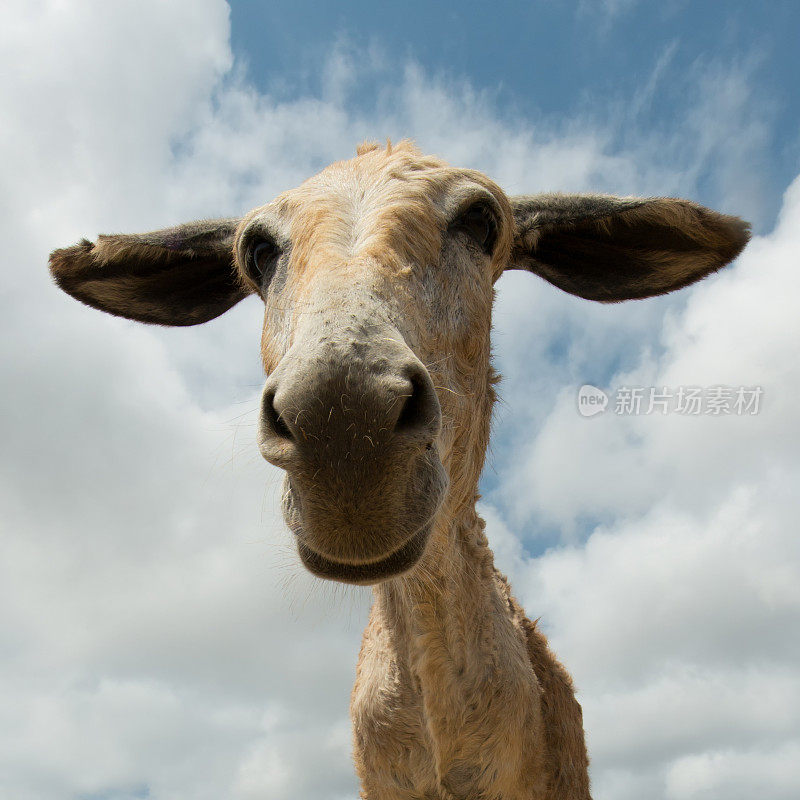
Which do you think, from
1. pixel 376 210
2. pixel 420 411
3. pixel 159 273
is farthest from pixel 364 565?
pixel 159 273

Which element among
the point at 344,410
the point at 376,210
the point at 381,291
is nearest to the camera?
the point at 344,410

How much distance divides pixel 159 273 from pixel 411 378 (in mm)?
3400

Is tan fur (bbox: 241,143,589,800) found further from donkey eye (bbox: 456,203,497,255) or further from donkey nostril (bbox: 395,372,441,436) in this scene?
donkey nostril (bbox: 395,372,441,436)

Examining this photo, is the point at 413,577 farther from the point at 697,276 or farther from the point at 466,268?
the point at 697,276

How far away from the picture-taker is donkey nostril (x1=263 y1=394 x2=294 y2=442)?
2.19 m

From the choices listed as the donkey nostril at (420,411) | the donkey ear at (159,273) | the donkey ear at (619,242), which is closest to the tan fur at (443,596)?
the donkey ear at (619,242)

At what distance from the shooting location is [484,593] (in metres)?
3.81

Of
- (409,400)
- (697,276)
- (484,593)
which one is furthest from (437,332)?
(697,276)

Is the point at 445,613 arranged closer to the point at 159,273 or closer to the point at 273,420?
the point at 273,420

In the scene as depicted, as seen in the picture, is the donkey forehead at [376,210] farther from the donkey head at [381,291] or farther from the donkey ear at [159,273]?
the donkey ear at [159,273]

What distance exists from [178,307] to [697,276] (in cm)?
366

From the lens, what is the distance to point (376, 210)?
124 inches

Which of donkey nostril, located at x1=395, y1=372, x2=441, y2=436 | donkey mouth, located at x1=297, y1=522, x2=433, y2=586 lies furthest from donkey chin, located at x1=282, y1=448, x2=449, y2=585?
donkey nostril, located at x1=395, y1=372, x2=441, y2=436

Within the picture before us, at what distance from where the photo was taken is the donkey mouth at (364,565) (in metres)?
2.29
